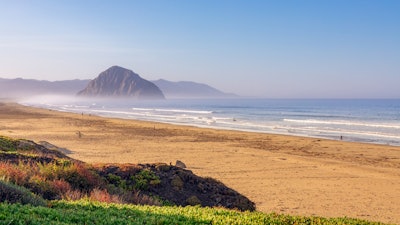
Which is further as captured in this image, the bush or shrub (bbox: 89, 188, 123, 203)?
shrub (bbox: 89, 188, 123, 203)

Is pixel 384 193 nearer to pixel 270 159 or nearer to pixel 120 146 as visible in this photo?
pixel 270 159

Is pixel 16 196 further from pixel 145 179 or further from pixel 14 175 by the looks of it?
pixel 145 179

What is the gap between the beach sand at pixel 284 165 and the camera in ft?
44.3

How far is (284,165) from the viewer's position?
69.5ft

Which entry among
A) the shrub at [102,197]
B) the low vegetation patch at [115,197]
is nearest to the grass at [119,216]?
the low vegetation patch at [115,197]

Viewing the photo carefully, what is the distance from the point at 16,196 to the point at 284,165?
16291mm

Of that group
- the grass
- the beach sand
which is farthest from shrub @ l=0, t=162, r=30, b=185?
the beach sand

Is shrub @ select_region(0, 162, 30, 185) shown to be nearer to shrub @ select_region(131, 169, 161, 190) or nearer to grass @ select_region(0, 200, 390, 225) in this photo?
grass @ select_region(0, 200, 390, 225)

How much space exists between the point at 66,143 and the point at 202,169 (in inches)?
523

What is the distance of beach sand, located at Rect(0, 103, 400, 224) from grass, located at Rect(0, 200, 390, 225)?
6412mm

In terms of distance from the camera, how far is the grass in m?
5.05

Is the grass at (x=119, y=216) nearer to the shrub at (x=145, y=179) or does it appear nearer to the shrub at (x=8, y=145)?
the shrub at (x=145, y=179)

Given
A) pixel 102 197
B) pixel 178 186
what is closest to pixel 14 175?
pixel 102 197

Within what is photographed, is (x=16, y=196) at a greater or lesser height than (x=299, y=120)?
greater
